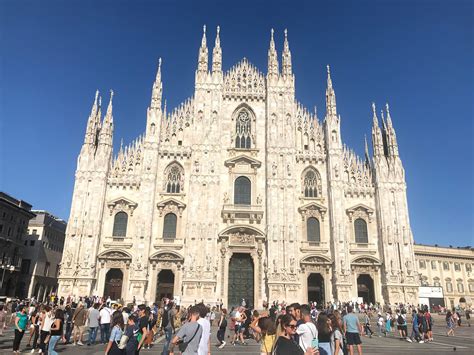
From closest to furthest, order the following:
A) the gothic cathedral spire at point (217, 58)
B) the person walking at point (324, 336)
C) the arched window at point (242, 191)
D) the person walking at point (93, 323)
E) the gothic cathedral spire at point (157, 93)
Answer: the person walking at point (324, 336), the person walking at point (93, 323), the arched window at point (242, 191), the gothic cathedral spire at point (157, 93), the gothic cathedral spire at point (217, 58)

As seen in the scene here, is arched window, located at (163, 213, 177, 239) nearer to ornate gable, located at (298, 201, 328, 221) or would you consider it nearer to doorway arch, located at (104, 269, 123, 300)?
doorway arch, located at (104, 269, 123, 300)

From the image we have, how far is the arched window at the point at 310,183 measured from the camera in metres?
37.0

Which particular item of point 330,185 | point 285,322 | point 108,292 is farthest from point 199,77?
point 285,322

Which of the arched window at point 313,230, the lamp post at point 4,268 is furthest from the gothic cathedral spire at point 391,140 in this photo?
the lamp post at point 4,268

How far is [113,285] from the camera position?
33.8 meters

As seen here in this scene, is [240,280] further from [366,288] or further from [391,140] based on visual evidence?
[391,140]

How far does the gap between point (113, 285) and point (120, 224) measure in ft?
17.6

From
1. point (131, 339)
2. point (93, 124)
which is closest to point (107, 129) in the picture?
point (93, 124)

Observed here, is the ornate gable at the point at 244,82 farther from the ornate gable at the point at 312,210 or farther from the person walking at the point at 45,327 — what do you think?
the person walking at the point at 45,327

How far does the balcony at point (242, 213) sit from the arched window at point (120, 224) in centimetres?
890

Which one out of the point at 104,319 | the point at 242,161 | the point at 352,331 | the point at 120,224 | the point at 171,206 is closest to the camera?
the point at 352,331

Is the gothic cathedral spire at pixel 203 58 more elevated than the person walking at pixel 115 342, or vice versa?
the gothic cathedral spire at pixel 203 58

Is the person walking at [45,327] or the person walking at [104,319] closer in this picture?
the person walking at [45,327]

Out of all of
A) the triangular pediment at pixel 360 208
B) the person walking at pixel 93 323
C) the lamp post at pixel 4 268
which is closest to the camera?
the person walking at pixel 93 323
